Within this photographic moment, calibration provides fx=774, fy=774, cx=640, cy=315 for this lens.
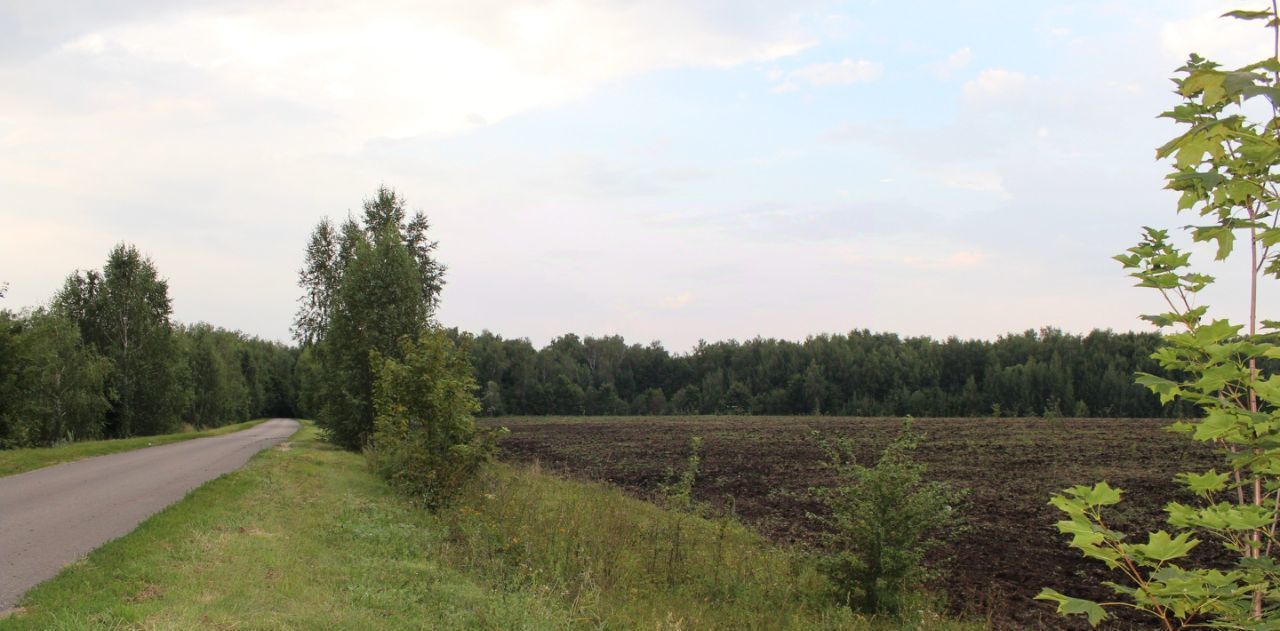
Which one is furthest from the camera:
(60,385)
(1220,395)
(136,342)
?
(136,342)

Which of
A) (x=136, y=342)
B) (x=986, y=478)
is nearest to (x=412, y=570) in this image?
(x=986, y=478)

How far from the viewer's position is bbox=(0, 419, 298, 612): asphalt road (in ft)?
25.8

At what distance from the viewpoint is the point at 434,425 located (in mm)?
14008

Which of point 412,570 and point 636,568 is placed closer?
point 412,570

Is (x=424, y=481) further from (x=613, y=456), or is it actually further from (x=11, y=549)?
(x=613, y=456)

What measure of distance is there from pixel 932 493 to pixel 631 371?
114435 millimetres

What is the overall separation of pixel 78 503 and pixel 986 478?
21243 mm

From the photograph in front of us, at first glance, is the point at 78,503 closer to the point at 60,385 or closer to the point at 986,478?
the point at 986,478

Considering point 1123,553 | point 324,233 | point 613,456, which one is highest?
point 324,233

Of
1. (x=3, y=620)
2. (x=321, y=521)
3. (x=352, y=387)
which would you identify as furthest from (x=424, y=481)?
(x=352, y=387)

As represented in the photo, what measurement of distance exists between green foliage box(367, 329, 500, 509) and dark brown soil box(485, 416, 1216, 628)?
5.92m

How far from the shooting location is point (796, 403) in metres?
107

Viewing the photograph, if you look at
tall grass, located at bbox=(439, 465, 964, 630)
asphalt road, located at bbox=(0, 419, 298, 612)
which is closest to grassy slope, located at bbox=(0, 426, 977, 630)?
tall grass, located at bbox=(439, 465, 964, 630)

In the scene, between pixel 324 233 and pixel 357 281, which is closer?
pixel 357 281
